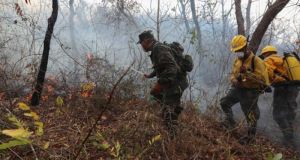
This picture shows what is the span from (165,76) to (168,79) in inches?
2.1

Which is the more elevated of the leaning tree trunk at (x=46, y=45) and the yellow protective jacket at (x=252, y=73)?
the leaning tree trunk at (x=46, y=45)

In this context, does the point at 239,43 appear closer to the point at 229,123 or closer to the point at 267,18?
the point at 229,123

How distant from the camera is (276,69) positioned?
6395 mm

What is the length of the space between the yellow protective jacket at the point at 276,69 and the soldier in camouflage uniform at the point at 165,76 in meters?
1.88

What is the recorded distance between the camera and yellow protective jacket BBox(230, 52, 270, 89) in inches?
224

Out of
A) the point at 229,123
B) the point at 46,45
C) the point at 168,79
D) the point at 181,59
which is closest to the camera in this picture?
the point at 168,79

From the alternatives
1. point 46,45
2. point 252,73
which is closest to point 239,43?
point 252,73

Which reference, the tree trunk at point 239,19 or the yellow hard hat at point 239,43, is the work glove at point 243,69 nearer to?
the yellow hard hat at point 239,43

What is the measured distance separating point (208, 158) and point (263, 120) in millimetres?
5891

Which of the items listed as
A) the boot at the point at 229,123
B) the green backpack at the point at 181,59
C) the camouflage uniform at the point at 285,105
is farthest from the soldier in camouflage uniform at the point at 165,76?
the camouflage uniform at the point at 285,105

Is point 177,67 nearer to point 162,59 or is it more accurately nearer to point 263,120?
point 162,59

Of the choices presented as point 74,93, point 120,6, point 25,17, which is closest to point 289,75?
point 74,93

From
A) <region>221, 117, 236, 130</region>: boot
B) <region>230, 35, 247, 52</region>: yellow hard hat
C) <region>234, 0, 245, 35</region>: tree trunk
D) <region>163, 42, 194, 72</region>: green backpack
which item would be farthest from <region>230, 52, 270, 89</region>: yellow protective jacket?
<region>234, 0, 245, 35</region>: tree trunk

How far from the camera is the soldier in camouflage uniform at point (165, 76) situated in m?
4.78
